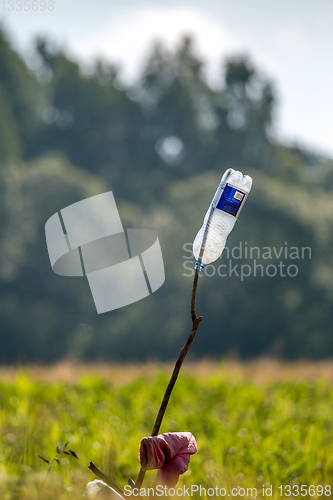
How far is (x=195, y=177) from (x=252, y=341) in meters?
4.31

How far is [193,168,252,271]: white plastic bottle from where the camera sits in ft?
2.77

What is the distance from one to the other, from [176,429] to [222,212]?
2.12 meters

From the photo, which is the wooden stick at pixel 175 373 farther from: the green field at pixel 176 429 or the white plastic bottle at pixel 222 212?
the green field at pixel 176 429

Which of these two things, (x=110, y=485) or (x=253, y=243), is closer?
(x=110, y=485)

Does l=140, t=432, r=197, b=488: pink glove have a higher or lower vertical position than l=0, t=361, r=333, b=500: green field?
higher

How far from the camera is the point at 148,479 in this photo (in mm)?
1910

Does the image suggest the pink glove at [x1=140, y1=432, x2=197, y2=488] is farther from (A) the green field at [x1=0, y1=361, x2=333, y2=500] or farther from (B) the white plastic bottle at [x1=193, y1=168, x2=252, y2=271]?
(A) the green field at [x1=0, y1=361, x2=333, y2=500]

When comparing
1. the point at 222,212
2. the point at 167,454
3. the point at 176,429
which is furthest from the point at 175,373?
the point at 176,429

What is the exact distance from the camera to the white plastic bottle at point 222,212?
85cm

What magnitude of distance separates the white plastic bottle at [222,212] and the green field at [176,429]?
2.69ft

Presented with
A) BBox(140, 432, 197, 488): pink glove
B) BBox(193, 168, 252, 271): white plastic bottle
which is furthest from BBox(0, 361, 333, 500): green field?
BBox(193, 168, 252, 271): white plastic bottle

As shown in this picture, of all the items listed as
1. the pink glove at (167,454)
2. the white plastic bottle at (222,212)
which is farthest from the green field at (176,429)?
the white plastic bottle at (222,212)

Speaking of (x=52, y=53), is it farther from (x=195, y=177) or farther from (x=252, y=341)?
(x=252, y=341)

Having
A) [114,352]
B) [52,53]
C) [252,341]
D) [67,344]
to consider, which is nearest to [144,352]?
[114,352]
